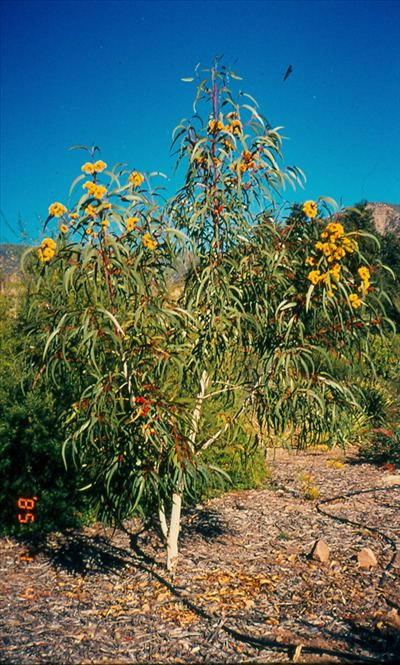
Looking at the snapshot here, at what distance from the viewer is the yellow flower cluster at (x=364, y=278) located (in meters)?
3.30

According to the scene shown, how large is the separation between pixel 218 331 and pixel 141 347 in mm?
493

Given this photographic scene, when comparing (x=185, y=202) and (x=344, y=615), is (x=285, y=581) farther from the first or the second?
(x=185, y=202)

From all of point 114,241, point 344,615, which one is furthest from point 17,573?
point 114,241

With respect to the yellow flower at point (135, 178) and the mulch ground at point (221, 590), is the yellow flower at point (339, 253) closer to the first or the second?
the yellow flower at point (135, 178)

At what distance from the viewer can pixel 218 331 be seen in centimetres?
367

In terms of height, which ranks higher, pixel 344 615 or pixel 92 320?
pixel 92 320

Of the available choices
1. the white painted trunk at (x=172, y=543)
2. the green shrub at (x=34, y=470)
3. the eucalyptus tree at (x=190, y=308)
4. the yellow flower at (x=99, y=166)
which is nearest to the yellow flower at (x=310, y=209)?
the eucalyptus tree at (x=190, y=308)

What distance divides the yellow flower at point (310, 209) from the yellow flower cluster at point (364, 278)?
1.27 feet

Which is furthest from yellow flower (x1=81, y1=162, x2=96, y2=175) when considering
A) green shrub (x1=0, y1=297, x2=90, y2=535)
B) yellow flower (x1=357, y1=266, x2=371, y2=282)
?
green shrub (x1=0, y1=297, x2=90, y2=535)

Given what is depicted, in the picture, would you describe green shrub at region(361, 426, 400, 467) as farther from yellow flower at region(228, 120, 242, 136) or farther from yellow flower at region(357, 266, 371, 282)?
yellow flower at region(228, 120, 242, 136)

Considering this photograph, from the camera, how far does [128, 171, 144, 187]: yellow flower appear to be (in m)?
3.33

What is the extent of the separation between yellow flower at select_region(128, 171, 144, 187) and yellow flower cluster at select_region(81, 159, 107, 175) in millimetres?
268

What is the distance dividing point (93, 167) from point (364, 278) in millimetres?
1486

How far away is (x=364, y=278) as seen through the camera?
10.9ft
